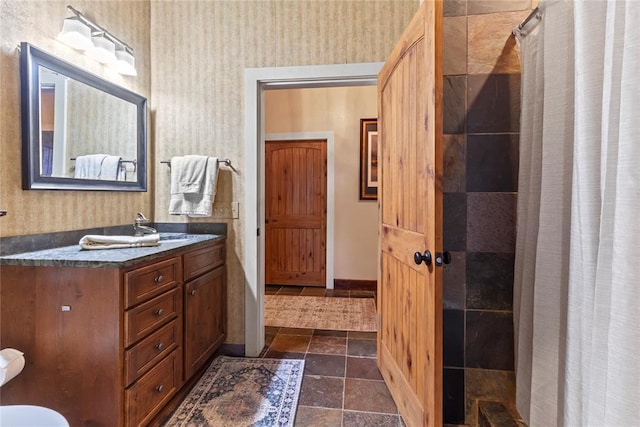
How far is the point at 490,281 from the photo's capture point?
1.37m

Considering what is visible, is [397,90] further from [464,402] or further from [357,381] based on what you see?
[357,381]

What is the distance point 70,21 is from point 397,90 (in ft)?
5.93

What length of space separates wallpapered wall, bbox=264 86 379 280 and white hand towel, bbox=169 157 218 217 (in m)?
1.87

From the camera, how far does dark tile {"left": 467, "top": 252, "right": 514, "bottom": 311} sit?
1.36 metres

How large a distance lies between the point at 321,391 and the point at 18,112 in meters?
2.15

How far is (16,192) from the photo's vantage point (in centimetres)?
134

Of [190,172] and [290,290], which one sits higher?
[190,172]

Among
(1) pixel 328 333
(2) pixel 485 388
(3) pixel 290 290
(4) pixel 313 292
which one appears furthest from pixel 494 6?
(3) pixel 290 290

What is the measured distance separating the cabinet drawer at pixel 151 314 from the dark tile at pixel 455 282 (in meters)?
1.41

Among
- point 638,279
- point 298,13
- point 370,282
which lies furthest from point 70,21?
point 370,282

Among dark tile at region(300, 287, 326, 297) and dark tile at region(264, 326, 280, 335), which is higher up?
dark tile at region(300, 287, 326, 297)

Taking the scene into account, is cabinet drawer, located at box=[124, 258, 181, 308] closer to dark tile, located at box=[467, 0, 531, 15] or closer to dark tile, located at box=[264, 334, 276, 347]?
dark tile, located at box=[264, 334, 276, 347]

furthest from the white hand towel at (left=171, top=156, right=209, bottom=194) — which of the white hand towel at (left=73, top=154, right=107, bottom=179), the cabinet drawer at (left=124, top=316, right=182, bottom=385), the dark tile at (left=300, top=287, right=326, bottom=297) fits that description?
the dark tile at (left=300, top=287, right=326, bottom=297)

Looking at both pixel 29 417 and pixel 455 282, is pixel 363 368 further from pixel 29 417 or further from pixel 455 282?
pixel 29 417
